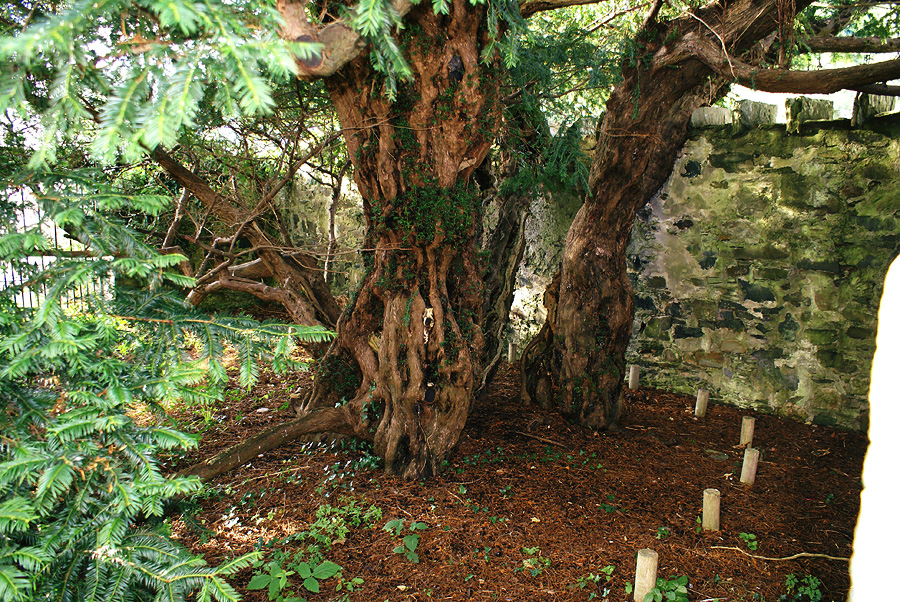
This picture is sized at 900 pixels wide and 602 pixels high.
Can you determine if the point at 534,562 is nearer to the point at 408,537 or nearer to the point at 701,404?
the point at 408,537

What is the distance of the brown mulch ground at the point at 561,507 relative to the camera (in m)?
2.67

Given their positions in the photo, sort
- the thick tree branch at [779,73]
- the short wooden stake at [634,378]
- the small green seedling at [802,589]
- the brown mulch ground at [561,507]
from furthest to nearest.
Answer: the short wooden stake at [634,378] → the thick tree branch at [779,73] → the brown mulch ground at [561,507] → the small green seedling at [802,589]

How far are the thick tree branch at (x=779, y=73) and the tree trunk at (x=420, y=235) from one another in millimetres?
1520

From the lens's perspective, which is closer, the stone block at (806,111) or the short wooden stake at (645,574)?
the short wooden stake at (645,574)

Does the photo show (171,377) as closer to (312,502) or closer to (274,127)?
(312,502)

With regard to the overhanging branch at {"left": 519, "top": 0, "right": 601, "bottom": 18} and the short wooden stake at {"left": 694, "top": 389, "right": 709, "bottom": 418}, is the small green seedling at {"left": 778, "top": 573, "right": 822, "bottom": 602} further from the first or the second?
the overhanging branch at {"left": 519, "top": 0, "right": 601, "bottom": 18}

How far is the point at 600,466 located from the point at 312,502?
194 centimetres

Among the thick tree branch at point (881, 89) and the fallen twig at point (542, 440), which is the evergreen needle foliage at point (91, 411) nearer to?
the fallen twig at point (542, 440)

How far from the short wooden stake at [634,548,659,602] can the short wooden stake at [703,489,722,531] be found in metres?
0.80

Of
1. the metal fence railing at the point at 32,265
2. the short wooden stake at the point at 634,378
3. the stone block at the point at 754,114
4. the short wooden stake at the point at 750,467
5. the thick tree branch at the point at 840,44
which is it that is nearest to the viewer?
the metal fence railing at the point at 32,265

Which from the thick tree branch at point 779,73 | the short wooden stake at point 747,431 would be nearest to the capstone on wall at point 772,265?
the short wooden stake at point 747,431

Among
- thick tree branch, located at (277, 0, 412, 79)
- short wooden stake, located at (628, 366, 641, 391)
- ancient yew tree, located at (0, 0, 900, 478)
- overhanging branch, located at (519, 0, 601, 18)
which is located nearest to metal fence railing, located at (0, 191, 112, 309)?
ancient yew tree, located at (0, 0, 900, 478)

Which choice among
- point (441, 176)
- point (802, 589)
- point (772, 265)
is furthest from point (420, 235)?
point (772, 265)

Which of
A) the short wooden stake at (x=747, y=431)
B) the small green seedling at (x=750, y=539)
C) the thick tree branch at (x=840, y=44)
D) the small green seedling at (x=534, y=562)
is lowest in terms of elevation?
the small green seedling at (x=534, y=562)
